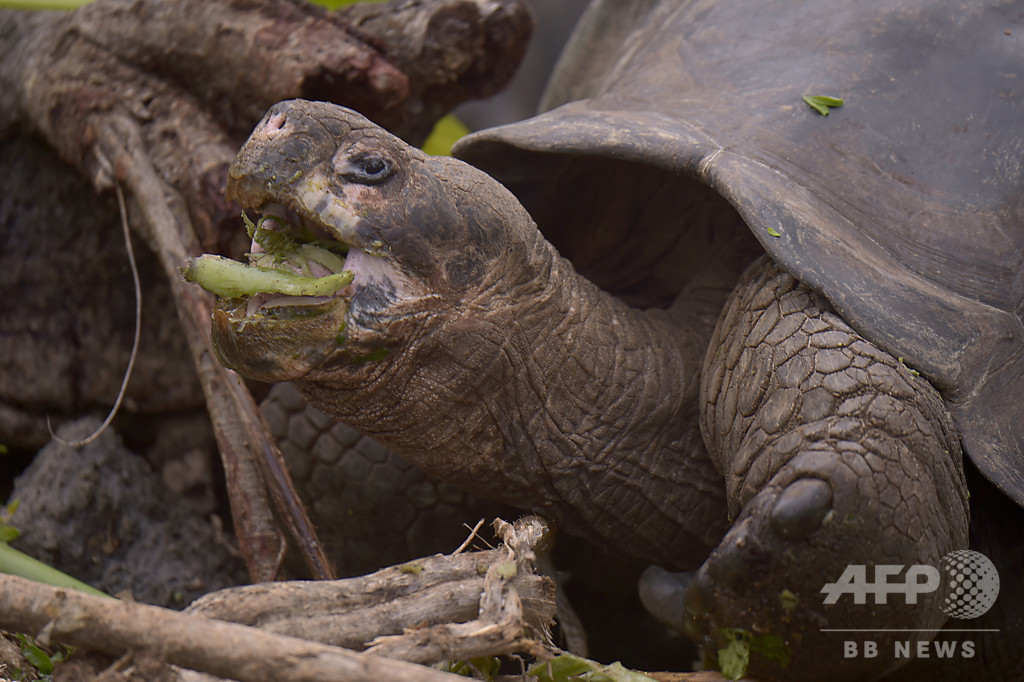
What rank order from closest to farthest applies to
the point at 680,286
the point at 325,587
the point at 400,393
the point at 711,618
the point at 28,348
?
the point at 325,587 < the point at 711,618 < the point at 400,393 < the point at 680,286 < the point at 28,348

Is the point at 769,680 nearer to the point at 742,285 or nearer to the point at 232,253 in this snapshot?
the point at 742,285

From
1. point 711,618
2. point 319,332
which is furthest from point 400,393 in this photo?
point 711,618

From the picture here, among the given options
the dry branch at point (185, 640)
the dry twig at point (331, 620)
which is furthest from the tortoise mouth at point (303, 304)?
the dry branch at point (185, 640)

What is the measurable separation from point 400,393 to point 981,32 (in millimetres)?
1720

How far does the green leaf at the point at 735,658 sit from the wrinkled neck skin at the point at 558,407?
0.50 m

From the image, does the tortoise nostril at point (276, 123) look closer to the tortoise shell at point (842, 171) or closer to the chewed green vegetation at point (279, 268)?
the chewed green vegetation at point (279, 268)

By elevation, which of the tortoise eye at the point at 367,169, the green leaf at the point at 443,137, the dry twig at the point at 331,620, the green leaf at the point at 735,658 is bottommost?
the green leaf at the point at 443,137

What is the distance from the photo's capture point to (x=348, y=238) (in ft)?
5.31

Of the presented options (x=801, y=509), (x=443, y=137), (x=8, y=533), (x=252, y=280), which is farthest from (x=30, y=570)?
(x=443, y=137)

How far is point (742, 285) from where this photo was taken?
2.00 meters

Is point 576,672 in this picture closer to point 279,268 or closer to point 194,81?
point 279,268

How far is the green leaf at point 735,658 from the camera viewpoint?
157 cm

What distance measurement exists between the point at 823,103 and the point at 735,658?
1.35 m

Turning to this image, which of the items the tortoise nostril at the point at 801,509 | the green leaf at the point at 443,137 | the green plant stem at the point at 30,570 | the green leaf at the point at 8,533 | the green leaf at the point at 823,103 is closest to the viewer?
the tortoise nostril at the point at 801,509
